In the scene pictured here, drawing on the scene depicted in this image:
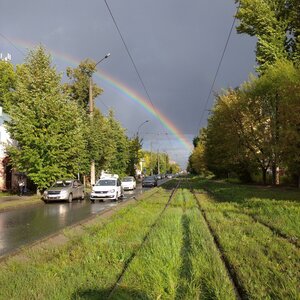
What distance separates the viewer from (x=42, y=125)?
32.3 meters

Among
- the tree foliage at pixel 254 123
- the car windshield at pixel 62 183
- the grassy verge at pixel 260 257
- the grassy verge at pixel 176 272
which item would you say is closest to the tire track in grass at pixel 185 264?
the grassy verge at pixel 176 272

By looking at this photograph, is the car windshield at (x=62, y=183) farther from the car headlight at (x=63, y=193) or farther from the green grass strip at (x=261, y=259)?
the green grass strip at (x=261, y=259)

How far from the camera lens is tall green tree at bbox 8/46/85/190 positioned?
31.8 meters

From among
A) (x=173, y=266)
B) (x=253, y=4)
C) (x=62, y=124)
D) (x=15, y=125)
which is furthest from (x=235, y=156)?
(x=173, y=266)

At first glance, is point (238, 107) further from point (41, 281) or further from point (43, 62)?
point (41, 281)

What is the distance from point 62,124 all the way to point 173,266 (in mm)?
26111

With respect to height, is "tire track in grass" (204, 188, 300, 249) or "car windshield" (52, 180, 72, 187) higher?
"car windshield" (52, 180, 72, 187)

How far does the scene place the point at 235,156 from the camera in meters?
44.4

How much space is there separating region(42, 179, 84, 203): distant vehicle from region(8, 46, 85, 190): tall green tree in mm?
1361

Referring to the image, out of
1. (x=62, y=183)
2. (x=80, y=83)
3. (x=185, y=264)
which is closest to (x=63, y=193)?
(x=62, y=183)

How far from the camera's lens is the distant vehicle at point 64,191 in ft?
96.6

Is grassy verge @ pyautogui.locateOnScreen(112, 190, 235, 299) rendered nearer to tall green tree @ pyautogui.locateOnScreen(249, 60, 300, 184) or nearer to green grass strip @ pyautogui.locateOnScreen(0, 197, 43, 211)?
green grass strip @ pyautogui.locateOnScreen(0, 197, 43, 211)

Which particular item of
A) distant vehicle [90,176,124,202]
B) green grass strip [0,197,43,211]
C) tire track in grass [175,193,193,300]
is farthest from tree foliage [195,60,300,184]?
tire track in grass [175,193,193,300]

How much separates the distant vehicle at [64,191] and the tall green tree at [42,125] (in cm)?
136
